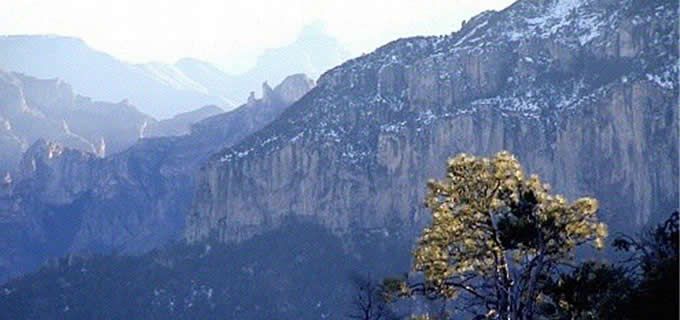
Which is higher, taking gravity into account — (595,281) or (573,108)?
(573,108)

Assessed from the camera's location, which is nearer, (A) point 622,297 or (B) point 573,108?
(A) point 622,297

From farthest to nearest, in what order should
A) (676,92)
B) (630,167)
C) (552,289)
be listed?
(630,167), (676,92), (552,289)

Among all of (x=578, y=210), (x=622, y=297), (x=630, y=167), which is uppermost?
(x=630, y=167)

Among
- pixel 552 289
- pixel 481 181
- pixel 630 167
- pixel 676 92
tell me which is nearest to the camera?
pixel 481 181

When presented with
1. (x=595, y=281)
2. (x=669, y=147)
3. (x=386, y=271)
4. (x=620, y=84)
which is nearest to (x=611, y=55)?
(x=620, y=84)

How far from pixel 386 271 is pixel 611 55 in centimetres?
5291

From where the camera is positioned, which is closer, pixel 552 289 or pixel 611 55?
pixel 552 289

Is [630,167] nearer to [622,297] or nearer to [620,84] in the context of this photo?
[620,84]

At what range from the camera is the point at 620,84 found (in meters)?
192

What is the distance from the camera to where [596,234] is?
40.0 metres

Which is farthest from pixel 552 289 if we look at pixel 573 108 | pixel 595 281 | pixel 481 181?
pixel 573 108

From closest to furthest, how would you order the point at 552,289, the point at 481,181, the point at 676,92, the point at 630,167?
the point at 481,181 < the point at 552,289 < the point at 676,92 < the point at 630,167

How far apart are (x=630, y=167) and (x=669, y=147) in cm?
900

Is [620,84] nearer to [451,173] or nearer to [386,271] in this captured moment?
[386,271]
